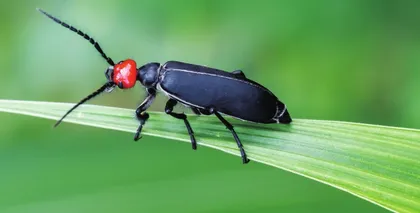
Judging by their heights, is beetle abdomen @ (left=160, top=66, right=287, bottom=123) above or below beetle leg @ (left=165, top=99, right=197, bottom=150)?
above

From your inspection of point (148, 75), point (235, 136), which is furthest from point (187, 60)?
point (235, 136)

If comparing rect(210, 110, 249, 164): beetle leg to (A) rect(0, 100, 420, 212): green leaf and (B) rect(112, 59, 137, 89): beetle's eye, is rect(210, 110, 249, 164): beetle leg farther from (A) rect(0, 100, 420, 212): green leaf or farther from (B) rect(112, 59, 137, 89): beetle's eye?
(B) rect(112, 59, 137, 89): beetle's eye

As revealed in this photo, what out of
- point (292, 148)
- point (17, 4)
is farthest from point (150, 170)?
point (17, 4)

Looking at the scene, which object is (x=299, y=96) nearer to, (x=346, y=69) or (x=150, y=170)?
(x=346, y=69)

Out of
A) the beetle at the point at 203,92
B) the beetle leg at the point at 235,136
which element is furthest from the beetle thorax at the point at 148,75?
the beetle leg at the point at 235,136

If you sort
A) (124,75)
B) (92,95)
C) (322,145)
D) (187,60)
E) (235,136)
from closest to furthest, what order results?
1. (322,145)
2. (235,136)
3. (92,95)
4. (124,75)
5. (187,60)

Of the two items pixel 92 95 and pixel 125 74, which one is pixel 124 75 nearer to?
pixel 125 74

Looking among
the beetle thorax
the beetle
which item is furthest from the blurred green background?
the beetle thorax
